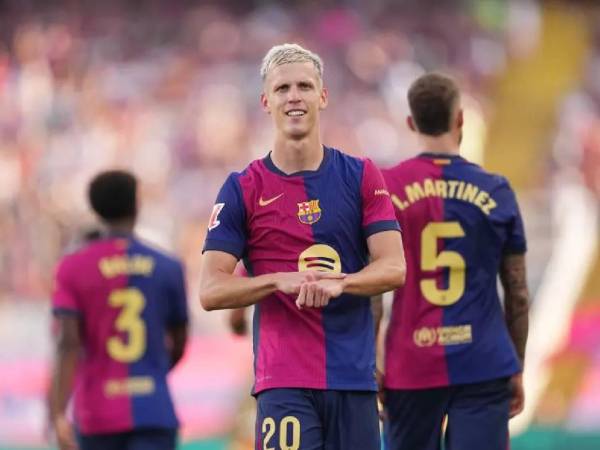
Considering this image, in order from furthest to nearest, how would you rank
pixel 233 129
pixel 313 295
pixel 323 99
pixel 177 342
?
pixel 233 129 < pixel 177 342 < pixel 323 99 < pixel 313 295

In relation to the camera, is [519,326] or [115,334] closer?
[519,326]

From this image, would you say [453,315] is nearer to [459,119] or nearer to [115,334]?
[459,119]

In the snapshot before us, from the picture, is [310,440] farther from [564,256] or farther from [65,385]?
[564,256]

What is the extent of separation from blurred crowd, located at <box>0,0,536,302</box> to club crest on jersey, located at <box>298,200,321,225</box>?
36.9ft

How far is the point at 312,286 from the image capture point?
5059 millimetres

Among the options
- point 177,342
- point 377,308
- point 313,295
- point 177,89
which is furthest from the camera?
point 177,89

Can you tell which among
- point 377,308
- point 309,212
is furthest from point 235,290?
point 377,308

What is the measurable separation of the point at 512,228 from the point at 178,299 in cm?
208

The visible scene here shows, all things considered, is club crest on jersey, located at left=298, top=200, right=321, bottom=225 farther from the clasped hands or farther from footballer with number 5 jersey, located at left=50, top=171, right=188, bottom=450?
footballer with number 5 jersey, located at left=50, top=171, right=188, bottom=450

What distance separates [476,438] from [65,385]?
7.65ft

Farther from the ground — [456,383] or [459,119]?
[459,119]

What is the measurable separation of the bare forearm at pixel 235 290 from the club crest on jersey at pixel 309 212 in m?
0.36

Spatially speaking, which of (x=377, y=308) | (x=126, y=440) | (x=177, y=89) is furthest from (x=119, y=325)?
(x=177, y=89)

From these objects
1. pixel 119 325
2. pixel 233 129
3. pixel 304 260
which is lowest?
pixel 119 325
